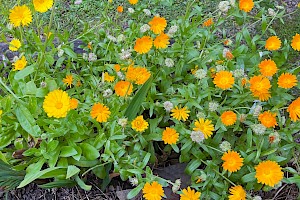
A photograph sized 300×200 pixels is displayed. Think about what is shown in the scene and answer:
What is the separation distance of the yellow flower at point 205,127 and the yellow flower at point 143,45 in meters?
0.41

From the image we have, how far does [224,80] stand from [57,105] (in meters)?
0.73

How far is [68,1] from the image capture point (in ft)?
10.9

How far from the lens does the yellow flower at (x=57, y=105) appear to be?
5.56ft

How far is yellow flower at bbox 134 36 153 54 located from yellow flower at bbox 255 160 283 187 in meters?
0.72

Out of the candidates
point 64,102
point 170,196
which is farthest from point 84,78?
point 170,196

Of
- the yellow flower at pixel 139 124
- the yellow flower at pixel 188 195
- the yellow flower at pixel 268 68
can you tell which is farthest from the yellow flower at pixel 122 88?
the yellow flower at pixel 268 68

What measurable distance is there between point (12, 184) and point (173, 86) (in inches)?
35.2

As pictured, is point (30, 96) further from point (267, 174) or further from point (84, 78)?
point (267, 174)

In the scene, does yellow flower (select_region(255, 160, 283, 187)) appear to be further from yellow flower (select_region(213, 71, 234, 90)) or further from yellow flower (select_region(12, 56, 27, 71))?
yellow flower (select_region(12, 56, 27, 71))

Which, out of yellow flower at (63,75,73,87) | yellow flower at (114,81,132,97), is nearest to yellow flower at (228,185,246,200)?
yellow flower at (114,81,132,97)

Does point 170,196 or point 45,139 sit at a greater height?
point 45,139

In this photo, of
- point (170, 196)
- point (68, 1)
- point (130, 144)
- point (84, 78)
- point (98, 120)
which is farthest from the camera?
point (68, 1)

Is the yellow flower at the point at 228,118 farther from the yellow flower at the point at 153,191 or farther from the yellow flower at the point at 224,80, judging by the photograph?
the yellow flower at the point at 153,191

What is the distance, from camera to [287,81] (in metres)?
1.96
